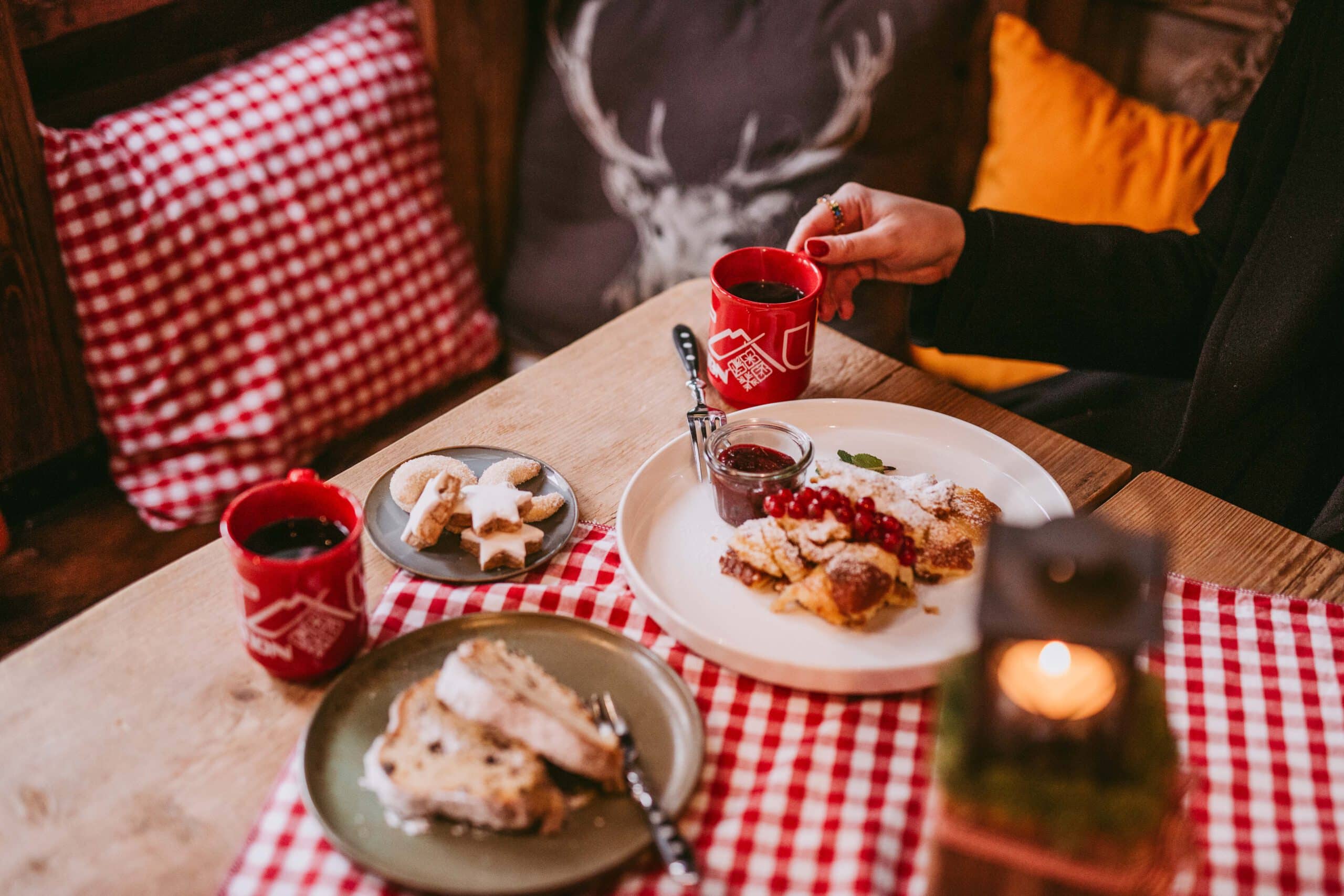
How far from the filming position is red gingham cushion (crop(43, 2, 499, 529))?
5.22 feet

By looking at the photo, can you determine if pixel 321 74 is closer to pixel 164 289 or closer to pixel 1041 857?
pixel 164 289

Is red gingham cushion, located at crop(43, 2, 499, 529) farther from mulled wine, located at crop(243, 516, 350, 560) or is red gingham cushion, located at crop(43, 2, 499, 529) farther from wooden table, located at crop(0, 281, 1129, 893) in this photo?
mulled wine, located at crop(243, 516, 350, 560)

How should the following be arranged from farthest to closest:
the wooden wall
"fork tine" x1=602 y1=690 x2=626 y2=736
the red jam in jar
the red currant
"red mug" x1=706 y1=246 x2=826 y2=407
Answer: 1. the wooden wall
2. "red mug" x1=706 y1=246 x2=826 y2=407
3. the red jam in jar
4. the red currant
5. "fork tine" x1=602 y1=690 x2=626 y2=736

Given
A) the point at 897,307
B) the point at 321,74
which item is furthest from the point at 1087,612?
the point at 321,74

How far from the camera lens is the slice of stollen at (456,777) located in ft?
2.37

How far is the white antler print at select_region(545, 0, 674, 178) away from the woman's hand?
685mm

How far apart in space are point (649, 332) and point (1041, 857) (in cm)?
94

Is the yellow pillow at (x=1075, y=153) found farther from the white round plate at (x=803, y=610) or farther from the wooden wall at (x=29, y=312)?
the wooden wall at (x=29, y=312)

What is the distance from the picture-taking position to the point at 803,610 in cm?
95

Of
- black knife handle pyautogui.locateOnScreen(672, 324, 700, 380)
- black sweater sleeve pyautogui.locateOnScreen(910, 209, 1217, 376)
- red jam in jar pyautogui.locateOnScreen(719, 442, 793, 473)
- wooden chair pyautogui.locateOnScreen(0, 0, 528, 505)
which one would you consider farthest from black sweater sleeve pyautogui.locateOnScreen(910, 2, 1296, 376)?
wooden chair pyautogui.locateOnScreen(0, 0, 528, 505)

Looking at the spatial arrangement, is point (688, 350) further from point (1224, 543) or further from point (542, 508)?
point (1224, 543)

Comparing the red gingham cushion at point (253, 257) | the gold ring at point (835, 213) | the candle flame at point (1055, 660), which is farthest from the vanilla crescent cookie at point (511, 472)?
the red gingham cushion at point (253, 257)

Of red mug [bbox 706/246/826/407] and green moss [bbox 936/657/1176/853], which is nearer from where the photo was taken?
green moss [bbox 936/657/1176/853]

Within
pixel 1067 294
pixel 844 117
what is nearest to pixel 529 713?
pixel 1067 294
